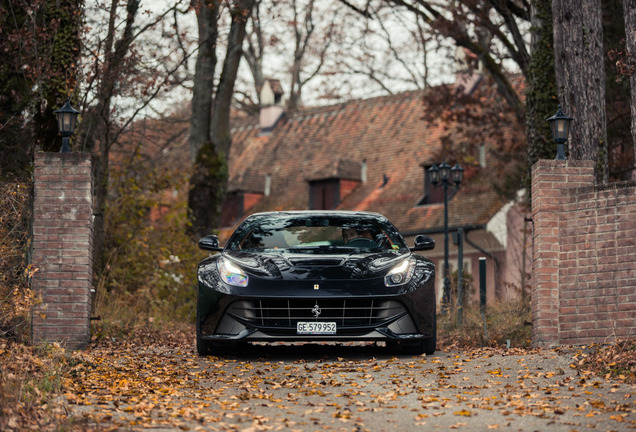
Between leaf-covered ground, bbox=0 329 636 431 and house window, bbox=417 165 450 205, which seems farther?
house window, bbox=417 165 450 205

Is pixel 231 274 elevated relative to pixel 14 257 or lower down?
lower down

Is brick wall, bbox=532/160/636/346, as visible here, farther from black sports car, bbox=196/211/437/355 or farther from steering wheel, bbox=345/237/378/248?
steering wheel, bbox=345/237/378/248

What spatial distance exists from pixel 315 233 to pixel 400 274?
1.50m

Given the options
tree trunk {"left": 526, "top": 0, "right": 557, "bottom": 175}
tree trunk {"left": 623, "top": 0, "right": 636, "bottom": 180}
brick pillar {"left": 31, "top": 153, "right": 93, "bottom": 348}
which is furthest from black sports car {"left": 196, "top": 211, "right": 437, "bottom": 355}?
tree trunk {"left": 526, "top": 0, "right": 557, "bottom": 175}

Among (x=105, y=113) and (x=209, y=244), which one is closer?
(x=209, y=244)

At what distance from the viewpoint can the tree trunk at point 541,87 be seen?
1848cm

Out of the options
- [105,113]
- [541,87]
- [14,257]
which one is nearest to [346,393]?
[14,257]

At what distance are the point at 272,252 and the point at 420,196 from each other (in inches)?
899

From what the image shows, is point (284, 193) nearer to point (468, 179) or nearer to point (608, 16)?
point (468, 179)

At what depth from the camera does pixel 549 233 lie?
12922 millimetres

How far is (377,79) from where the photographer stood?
3969cm

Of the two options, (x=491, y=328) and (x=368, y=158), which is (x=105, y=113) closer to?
(x=491, y=328)

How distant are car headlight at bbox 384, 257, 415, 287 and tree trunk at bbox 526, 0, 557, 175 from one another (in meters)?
7.34

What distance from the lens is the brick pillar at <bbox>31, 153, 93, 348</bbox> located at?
13016 millimetres
